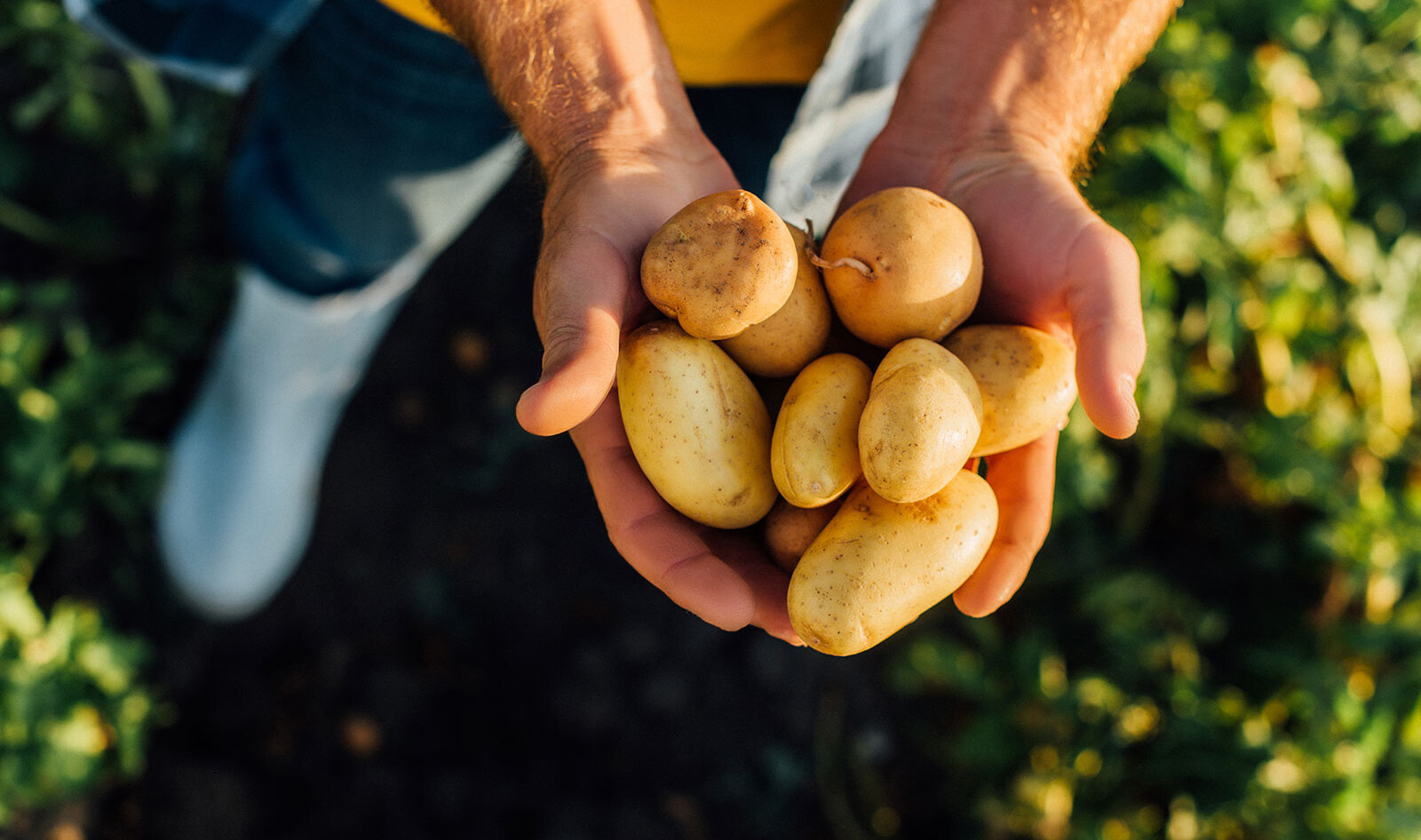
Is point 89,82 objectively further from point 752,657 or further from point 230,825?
point 752,657

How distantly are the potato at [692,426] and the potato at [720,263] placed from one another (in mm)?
53

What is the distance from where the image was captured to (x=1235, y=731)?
2047mm

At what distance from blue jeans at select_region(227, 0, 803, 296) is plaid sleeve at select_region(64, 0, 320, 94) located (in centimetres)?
6

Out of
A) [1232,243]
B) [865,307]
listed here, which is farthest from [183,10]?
[1232,243]

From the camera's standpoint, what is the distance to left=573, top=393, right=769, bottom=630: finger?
3.98 feet

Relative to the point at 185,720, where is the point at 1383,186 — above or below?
above

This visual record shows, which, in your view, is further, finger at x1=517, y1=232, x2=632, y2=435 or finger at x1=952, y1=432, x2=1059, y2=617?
finger at x1=952, y1=432, x2=1059, y2=617

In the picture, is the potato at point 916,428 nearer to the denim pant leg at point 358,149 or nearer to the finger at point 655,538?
the finger at point 655,538

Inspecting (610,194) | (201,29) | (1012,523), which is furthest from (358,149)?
(1012,523)

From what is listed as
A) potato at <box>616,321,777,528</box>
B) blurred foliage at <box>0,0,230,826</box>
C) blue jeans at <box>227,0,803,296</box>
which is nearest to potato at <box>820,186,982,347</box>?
potato at <box>616,321,777,528</box>

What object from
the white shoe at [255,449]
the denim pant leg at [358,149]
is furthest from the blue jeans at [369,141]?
the white shoe at [255,449]

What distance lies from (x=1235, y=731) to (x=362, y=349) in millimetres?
2133

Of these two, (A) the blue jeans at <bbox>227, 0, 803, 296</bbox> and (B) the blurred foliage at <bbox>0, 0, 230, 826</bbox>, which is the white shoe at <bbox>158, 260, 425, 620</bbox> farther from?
(A) the blue jeans at <bbox>227, 0, 803, 296</bbox>

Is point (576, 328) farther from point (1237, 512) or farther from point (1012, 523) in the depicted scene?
point (1237, 512)
